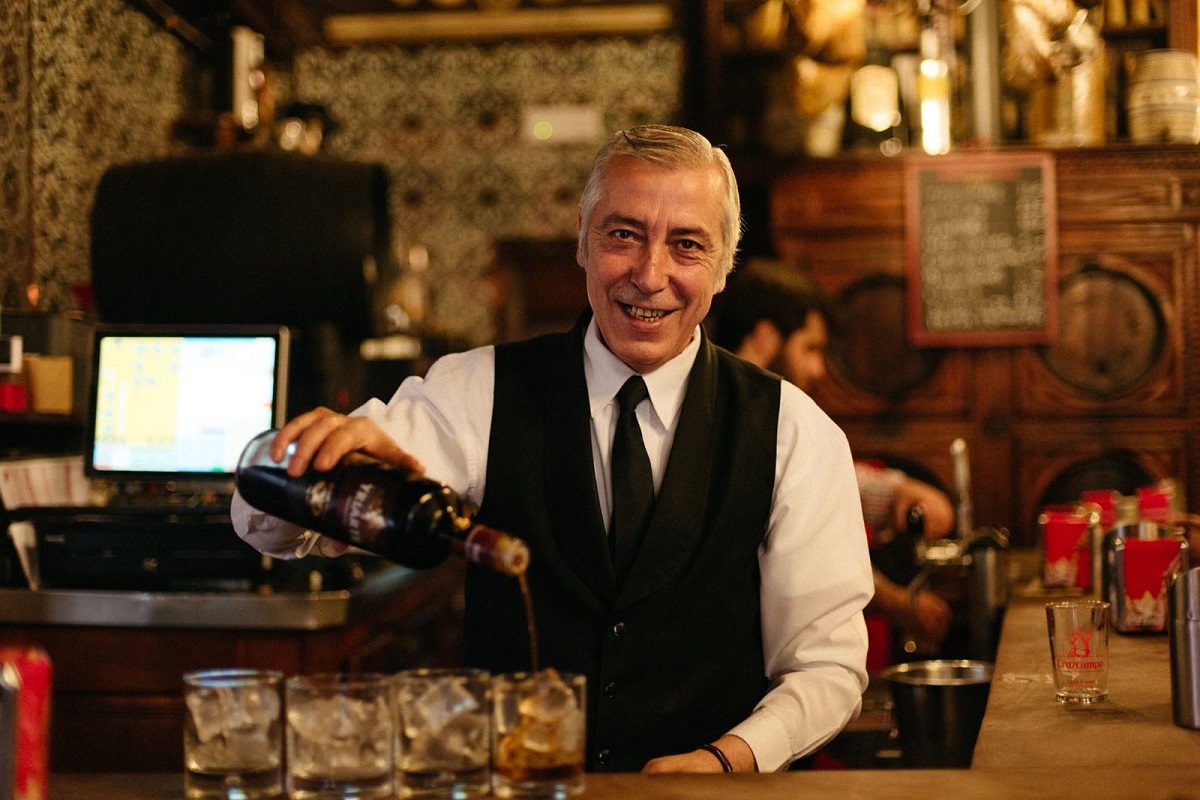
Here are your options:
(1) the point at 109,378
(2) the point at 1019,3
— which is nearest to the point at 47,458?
(1) the point at 109,378

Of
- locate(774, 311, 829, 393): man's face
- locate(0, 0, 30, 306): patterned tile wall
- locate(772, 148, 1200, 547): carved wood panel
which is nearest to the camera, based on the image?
locate(774, 311, 829, 393): man's face

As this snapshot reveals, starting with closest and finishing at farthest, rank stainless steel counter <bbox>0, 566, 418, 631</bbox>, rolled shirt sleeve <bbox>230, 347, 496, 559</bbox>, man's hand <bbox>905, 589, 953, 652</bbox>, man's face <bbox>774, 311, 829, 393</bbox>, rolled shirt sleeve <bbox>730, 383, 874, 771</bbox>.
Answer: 1. rolled shirt sleeve <bbox>730, 383, 874, 771</bbox>
2. rolled shirt sleeve <bbox>230, 347, 496, 559</bbox>
3. stainless steel counter <bbox>0, 566, 418, 631</bbox>
4. man's hand <bbox>905, 589, 953, 652</bbox>
5. man's face <bbox>774, 311, 829, 393</bbox>

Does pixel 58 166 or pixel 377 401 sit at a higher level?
pixel 58 166

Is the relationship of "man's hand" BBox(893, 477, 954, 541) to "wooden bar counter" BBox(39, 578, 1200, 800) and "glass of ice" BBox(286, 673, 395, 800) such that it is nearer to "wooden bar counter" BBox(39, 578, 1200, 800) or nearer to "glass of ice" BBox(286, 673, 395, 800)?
"wooden bar counter" BBox(39, 578, 1200, 800)

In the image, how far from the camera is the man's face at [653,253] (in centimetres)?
158

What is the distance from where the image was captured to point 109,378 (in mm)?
2645

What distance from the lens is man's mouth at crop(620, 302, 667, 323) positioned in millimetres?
1611

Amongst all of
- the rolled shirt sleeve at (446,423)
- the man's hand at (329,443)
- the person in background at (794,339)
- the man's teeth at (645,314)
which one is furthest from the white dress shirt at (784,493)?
the person in background at (794,339)

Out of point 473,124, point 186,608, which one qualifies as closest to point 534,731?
point 186,608

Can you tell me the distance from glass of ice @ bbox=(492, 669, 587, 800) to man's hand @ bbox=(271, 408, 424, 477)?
0.29 meters

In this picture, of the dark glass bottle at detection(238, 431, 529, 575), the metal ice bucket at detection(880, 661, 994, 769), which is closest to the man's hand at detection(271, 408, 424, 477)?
the dark glass bottle at detection(238, 431, 529, 575)

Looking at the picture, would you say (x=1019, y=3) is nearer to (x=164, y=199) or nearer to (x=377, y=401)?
(x=164, y=199)

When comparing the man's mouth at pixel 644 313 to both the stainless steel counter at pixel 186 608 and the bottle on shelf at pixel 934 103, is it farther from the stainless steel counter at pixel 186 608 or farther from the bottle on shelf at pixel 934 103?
the bottle on shelf at pixel 934 103

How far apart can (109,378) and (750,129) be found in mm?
2891
